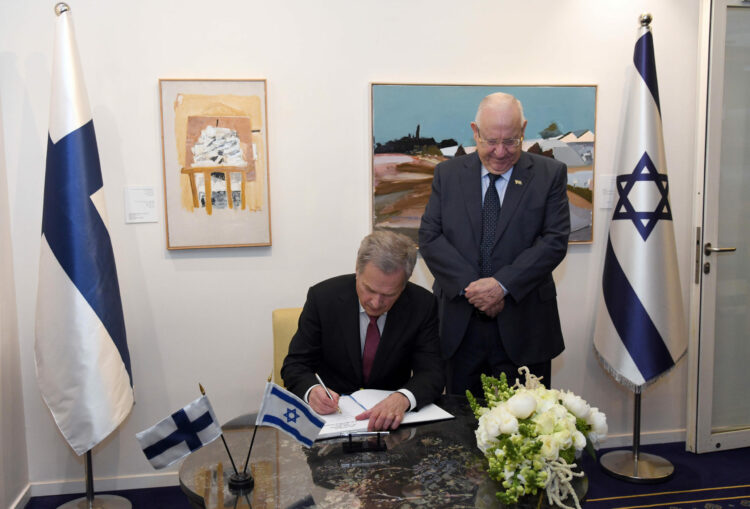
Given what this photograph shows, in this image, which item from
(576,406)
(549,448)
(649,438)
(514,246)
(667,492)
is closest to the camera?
(549,448)

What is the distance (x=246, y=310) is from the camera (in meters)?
3.44

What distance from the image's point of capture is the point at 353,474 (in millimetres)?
1592

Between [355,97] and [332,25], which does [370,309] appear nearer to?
[355,97]

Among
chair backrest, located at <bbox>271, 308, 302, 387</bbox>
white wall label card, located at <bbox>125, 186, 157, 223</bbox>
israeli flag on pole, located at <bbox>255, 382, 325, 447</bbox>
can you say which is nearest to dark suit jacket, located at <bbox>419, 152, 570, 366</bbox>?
chair backrest, located at <bbox>271, 308, 302, 387</bbox>

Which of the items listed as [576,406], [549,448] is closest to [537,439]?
[549,448]

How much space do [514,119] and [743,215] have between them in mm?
2020

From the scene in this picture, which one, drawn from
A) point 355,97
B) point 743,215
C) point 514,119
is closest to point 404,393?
point 514,119

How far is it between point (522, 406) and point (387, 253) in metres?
0.82

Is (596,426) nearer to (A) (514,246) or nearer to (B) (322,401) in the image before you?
(B) (322,401)

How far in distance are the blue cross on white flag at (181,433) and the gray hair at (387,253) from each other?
0.81 meters

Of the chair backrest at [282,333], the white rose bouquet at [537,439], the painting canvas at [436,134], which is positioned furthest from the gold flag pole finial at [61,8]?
the white rose bouquet at [537,439]

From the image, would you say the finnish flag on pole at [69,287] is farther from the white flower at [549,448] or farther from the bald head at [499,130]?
the white flower at [549,448]

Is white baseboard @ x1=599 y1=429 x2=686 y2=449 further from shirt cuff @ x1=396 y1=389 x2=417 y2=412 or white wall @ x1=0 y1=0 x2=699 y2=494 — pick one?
Answer: shirt cuff @ x1=396 y1=389 x2=417 y2=412

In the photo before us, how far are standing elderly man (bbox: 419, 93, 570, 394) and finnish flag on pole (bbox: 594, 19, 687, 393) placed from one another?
2.45 feet
